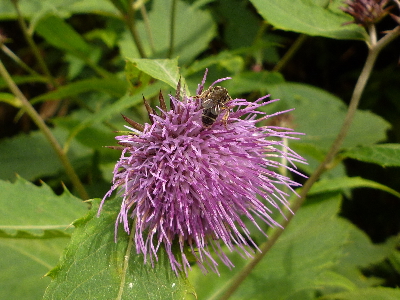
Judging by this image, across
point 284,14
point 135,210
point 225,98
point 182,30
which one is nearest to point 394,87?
point 182,30

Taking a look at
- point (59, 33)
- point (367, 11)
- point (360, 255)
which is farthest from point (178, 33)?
point (360, 255)

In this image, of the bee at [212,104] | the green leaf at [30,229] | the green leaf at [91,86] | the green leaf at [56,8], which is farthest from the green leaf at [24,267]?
the green leaf at [56,8]

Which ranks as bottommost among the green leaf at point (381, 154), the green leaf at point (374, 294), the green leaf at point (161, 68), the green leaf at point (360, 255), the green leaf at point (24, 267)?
the green leaf at point (360, 255)

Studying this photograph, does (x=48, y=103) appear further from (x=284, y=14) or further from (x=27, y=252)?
(x=284, y=14)

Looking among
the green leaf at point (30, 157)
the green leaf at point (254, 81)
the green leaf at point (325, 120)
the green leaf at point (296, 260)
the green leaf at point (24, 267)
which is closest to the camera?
the green leaf at point (24, 267)

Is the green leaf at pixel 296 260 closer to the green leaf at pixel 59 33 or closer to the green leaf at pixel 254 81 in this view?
the green leaf at pixel 254 81

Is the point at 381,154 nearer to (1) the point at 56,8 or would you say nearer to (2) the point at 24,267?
(2) the point at 24,267
